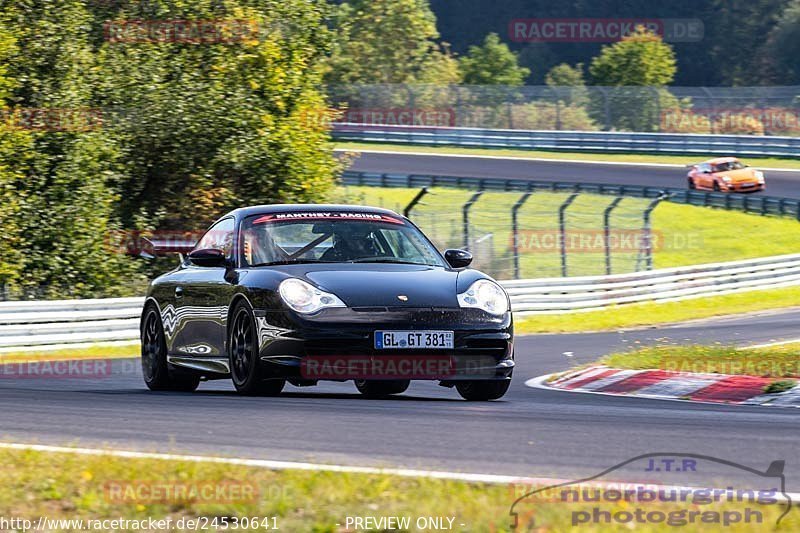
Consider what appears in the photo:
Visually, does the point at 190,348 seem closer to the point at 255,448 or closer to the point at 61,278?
the point at 255,448

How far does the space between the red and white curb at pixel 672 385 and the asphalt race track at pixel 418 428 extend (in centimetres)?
62

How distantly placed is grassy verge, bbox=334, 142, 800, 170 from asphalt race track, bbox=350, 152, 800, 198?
1.52 ft

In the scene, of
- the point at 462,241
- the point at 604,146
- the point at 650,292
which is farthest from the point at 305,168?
the point at 604,146

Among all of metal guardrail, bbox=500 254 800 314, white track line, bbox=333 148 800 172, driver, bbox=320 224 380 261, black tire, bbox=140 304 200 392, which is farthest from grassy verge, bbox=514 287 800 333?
white track line, bbox=333 148 800 172

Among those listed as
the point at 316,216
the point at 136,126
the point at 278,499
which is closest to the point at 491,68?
the point at 136,126

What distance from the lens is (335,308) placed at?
8.91m

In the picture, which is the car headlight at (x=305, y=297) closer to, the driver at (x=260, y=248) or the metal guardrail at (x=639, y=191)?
the driver at (x=260, y=248)

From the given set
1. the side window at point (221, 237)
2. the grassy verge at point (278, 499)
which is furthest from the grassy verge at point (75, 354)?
the grassy verge at point (278, 499)

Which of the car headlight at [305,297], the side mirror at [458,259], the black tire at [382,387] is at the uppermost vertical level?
the side mirror at [458,259]

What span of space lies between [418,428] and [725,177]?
123ft

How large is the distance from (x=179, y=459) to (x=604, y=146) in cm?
4844

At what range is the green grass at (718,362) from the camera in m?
10.8

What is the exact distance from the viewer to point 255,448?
6.52 metres

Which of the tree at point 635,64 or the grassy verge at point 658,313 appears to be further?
the tree at point 635,64
